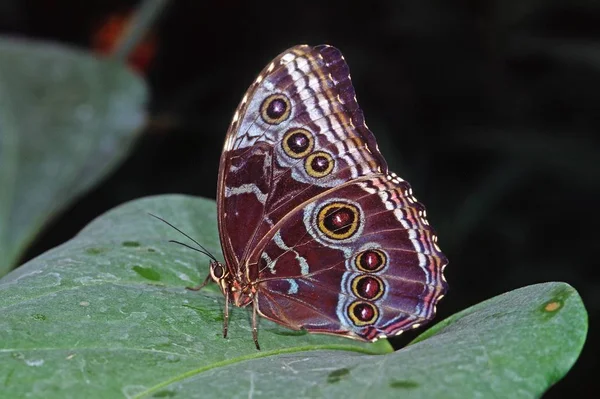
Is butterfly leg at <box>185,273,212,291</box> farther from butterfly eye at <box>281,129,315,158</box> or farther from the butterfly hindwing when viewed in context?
butterfly eye at <box>281,129,315,158</box>

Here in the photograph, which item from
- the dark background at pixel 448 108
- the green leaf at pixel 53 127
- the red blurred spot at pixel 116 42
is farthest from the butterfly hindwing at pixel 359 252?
the red blurred spot at pixel 116 42

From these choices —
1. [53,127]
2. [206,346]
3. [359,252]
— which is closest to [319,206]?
[359,252]

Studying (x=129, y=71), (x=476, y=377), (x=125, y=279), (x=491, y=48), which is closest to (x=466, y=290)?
(x=491, y=48)

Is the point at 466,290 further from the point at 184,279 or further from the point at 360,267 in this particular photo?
the point at 184,279

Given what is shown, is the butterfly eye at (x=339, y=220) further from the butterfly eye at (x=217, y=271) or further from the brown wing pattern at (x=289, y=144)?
the butterfly eye at (x=217, y=271)

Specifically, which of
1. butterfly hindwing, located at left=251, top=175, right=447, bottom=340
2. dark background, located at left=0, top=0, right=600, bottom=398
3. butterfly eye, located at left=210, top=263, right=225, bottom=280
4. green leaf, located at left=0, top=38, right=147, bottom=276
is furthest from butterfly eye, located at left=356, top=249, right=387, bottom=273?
dark background, located at left=0, top=0, right=600, bottom=398

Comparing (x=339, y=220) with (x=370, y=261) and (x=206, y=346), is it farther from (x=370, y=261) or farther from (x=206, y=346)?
(x=206, y=346)
